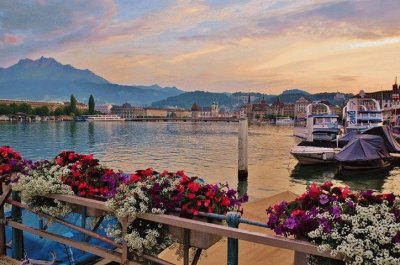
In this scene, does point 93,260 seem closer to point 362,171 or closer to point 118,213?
point 118,213

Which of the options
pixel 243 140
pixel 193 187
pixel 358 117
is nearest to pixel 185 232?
pixel 193 187

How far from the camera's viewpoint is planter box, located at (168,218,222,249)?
388 centimetres

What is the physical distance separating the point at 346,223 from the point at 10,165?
5264 millimetres

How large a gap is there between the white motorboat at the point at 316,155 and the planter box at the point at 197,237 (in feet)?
100

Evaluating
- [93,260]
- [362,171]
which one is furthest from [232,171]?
[93,260]

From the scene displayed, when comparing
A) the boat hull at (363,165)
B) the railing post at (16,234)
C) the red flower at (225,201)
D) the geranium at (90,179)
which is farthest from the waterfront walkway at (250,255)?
the boat hull at (363,165)

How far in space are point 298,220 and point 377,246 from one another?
2.02ft

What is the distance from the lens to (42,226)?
5.54 meters

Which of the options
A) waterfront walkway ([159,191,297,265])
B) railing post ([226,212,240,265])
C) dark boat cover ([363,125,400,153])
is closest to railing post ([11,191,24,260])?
waterfront walkway ([159,191,297,265])

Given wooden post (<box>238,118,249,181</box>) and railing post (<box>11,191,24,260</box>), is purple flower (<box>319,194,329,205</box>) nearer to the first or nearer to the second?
railing post (<box>11,191,24,260</box>)

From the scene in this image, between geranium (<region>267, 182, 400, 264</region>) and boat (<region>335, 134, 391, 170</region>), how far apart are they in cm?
2941

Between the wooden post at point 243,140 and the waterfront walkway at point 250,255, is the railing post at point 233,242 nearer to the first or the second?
the waterfront walkway at point 250,255

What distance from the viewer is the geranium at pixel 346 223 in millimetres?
2777

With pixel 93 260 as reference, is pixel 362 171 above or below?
below
